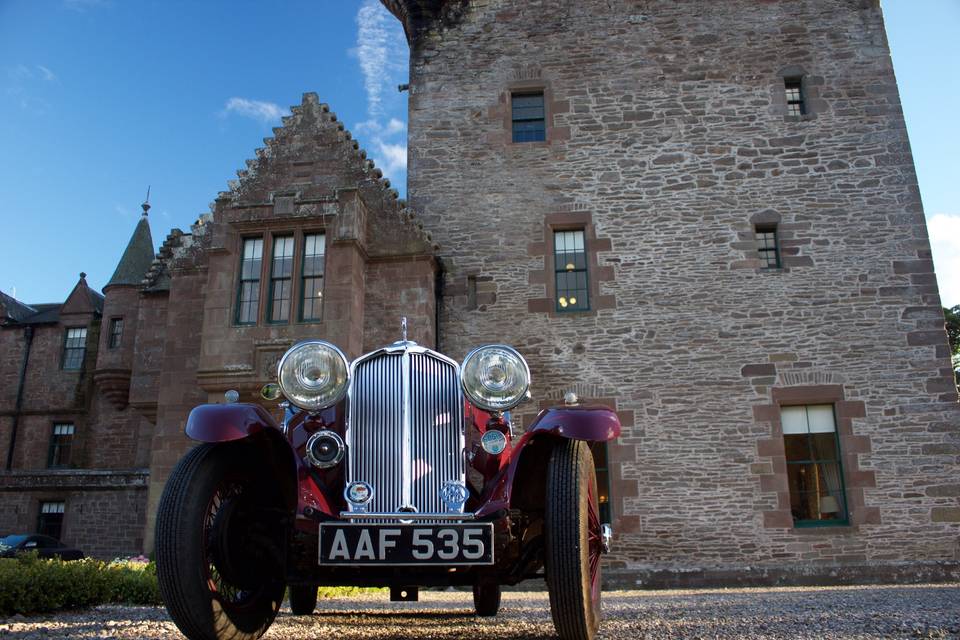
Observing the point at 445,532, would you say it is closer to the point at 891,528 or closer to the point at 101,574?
the point at 101,574

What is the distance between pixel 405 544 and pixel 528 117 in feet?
37.8

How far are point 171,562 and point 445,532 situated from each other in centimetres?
127

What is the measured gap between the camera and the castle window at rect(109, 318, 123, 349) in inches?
806

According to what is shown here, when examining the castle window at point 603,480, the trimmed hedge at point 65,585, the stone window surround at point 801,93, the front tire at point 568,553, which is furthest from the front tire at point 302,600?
the stone window surround at point 801,93

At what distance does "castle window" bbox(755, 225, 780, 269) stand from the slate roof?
54.9ft

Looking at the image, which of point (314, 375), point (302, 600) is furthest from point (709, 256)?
point (314, 375)

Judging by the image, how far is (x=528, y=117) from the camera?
45.6ft

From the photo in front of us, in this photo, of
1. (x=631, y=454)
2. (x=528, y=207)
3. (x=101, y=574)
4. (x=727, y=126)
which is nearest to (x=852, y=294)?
(x=727, y=126)

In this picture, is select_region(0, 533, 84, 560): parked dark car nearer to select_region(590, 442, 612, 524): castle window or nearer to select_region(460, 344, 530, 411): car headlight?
select_region(590, 442, 612, 524): castle window

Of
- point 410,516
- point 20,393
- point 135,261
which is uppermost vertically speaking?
point 135,261

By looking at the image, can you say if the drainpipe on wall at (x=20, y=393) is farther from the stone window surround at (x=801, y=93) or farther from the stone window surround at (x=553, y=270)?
the stone window surround at (x=801, y=93)

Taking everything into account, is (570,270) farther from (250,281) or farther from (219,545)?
(219,545)

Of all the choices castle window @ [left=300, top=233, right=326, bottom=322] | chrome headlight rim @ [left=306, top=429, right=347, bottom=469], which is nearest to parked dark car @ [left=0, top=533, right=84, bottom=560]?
castle window @ [left=300, top=233, right=326, bottom=322]

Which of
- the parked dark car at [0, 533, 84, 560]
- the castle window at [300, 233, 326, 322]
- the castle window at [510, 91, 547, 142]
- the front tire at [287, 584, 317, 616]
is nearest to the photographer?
the front tire at [287, 584, 317, 616]
